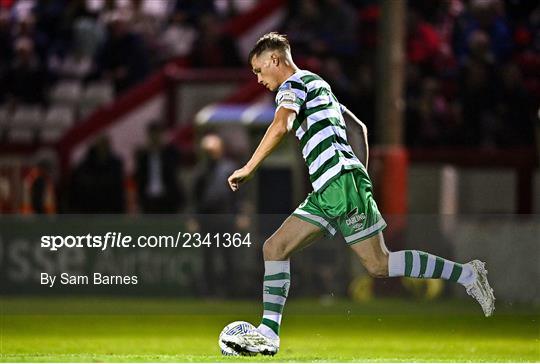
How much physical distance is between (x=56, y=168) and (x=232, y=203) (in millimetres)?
5360

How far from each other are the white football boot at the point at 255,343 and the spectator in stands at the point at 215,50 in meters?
12.8

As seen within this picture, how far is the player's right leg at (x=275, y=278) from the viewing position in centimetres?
954

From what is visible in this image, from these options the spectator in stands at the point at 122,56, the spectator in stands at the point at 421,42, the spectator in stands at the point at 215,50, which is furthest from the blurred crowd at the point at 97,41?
the spectator in stands at the point at 421,42

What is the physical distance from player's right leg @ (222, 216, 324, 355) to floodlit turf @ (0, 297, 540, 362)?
11cm

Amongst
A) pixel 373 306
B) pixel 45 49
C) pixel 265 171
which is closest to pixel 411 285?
pixel 373 306

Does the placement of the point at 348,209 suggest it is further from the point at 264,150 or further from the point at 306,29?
the point at 306,29

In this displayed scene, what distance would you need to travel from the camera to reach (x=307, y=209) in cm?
959

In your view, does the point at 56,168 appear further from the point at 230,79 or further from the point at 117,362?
the point at 117,362

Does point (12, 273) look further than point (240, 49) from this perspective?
No

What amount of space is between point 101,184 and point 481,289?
34.0ft

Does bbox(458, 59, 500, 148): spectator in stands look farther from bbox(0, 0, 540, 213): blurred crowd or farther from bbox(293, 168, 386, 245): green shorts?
bbox(293, 168, 386, 245): green shorts

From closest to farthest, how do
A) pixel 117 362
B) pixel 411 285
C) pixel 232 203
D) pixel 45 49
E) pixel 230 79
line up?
pixel 117 362, pixel 411 285, pixel 232 203, pixel 230 79, pixel 45 49

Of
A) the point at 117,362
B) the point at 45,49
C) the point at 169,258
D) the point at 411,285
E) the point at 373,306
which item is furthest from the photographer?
the point at 45,49

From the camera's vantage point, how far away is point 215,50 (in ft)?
73.5
